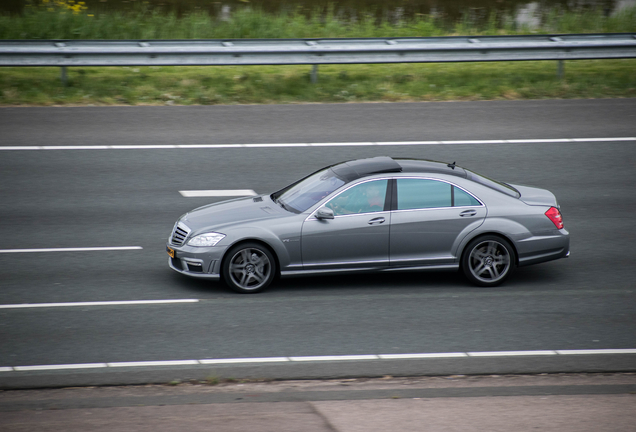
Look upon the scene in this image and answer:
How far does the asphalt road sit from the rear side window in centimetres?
101

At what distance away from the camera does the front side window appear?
9172 mm

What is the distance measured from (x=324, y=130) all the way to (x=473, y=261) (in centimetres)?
687

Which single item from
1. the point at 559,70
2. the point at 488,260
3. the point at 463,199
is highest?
the point at 559,70

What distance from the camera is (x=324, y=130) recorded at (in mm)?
15508

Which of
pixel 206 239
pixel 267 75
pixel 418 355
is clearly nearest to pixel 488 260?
pixel 418 355

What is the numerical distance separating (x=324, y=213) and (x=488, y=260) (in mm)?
2091

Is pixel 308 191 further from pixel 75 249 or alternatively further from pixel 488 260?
pixel 75 249

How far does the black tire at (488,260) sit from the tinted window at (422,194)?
0.62 m

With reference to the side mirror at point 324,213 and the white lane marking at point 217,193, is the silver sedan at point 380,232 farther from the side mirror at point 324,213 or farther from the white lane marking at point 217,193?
the white lane marking at point 217,193

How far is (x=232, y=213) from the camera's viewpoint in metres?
9.40

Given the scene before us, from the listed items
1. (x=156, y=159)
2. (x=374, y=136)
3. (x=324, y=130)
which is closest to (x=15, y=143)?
(x=156, y=159)

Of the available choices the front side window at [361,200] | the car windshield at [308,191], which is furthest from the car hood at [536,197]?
the car windshield at [308,191]

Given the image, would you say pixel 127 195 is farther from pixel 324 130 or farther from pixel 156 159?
pixel 324 130

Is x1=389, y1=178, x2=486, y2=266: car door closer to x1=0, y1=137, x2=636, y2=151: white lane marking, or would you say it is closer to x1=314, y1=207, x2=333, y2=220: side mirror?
x1=314, y1=207, x2=333, y2=220: side mirror
